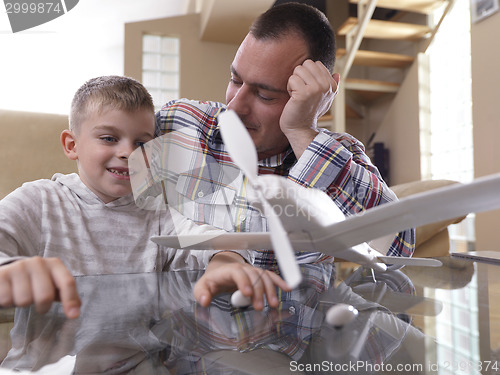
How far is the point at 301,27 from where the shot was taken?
93 cm

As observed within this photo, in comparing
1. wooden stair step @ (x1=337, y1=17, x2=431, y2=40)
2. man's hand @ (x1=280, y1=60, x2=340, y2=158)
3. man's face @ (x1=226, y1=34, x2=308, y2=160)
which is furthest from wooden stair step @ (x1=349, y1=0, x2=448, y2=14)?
man's hand @ (x1=280, y1=60, x2=340, y2=158)

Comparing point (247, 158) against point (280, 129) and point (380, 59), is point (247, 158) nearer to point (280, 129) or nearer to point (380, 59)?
point (280, 129)

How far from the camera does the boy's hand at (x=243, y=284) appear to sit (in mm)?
328

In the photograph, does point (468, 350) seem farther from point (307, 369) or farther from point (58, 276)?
point (58, 276)

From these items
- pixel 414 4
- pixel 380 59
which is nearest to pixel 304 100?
pixel 414 4

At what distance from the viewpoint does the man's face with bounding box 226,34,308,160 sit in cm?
87

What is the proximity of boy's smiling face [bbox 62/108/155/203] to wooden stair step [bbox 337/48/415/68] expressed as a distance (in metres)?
3.22

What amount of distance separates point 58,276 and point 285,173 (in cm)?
Answer: 72

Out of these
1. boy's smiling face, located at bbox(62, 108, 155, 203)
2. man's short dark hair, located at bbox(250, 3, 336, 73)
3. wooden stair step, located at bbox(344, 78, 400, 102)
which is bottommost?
boy's smiling face, located at bbox(62, 108, 155, 203)

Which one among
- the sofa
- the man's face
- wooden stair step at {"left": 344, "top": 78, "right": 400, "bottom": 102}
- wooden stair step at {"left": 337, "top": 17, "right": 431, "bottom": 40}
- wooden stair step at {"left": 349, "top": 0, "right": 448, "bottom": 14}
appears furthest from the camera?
wooden stair step at {"left": 344, "top": 78, "right": 400, "bottom": 102}

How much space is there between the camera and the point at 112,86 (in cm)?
77

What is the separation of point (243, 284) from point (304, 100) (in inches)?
16.2

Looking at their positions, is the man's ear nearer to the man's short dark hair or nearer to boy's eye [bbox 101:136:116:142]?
boy's eye [bbox 101:136:116:142]

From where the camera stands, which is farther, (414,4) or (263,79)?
(414,4)
